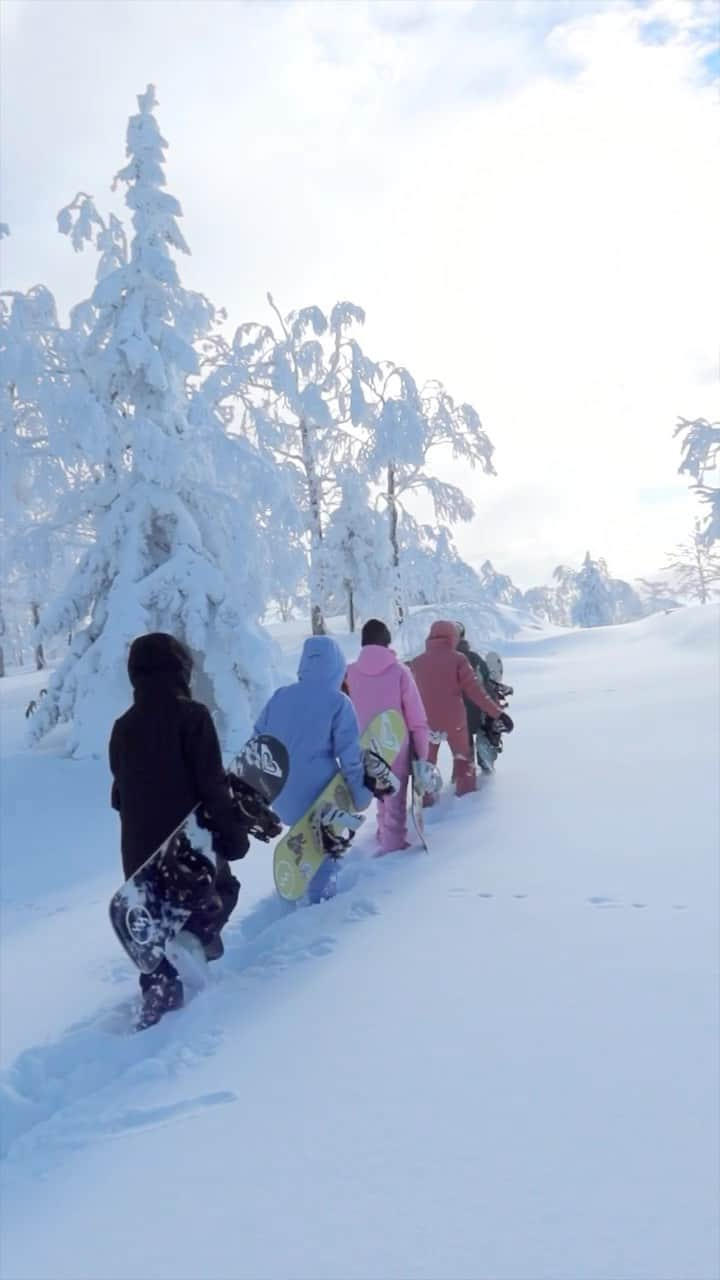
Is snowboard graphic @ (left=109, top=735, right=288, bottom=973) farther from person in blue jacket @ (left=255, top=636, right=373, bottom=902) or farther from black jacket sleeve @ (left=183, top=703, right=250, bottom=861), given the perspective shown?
person in blue jacket @ (left=255, top=636, right=373, bottom=902)

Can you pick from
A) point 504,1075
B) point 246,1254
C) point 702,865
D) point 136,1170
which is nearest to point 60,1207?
point 136,1170

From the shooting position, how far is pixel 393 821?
6844mm

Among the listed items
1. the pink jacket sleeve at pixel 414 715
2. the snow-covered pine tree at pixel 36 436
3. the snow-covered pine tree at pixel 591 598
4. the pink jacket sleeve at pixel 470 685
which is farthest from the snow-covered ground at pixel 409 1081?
the snow-covered pine tree at pixel 591 598

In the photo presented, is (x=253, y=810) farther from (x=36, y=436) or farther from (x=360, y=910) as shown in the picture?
(x=36, y=436)

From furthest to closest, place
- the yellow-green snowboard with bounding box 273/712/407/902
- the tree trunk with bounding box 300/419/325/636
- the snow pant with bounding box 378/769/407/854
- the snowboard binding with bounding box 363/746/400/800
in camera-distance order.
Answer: the tree trunk with bounding box 300/419/325/636
the snow pant with bounding box 378/769/407/854
the snowboard binding with bounding box 363/746/400/800
the yellow-green snowboard with bounding box 273/712/407/902

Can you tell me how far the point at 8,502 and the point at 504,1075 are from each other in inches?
515

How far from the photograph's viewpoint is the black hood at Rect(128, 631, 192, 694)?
4.38 metres

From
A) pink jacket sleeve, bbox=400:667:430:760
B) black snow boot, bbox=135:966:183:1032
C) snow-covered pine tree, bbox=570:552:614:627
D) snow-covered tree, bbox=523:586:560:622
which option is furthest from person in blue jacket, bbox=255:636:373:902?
snow-covered tree, bbox=523:586:560:622

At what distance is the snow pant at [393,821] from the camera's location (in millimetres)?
6805

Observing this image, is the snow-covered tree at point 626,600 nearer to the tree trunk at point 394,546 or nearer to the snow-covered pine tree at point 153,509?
the tree trunk at point 394,546

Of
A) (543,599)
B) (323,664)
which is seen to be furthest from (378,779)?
(543,599)

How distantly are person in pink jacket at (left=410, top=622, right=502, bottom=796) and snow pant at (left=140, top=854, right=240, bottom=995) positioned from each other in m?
3.95

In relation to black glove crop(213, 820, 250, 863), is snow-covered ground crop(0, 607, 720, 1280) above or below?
below

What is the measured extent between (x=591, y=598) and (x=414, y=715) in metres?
62.5
